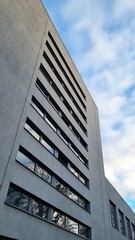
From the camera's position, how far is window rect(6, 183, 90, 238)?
31.0ft

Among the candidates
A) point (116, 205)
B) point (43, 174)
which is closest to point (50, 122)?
point (43, 174)

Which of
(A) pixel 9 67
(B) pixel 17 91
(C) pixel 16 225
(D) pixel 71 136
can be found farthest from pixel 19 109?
(D) pixel 71 136

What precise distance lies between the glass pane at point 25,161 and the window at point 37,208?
4.96 ft

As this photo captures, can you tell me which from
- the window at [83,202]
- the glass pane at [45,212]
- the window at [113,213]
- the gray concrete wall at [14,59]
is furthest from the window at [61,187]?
the window at [113,213]

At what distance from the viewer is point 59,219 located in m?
12.2

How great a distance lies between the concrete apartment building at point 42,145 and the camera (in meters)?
9.60

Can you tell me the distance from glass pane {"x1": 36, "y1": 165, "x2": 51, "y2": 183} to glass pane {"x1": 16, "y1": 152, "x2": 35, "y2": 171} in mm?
445

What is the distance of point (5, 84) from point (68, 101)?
29.4ft

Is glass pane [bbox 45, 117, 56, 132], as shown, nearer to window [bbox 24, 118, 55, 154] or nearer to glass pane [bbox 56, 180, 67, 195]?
window [bbox 24, 118, 55, 154]

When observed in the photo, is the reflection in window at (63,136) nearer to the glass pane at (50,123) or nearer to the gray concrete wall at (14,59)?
the glass pane at (50,123)

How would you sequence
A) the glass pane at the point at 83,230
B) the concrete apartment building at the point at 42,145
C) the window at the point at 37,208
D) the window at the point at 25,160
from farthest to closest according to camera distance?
the glass pane at the point at 83,230, the window at the point at 25,160, the concrete apartment building at the point at 42,145, the window at the point at 37,208

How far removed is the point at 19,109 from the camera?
11.2 meters

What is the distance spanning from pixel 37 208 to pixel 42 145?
138 inches

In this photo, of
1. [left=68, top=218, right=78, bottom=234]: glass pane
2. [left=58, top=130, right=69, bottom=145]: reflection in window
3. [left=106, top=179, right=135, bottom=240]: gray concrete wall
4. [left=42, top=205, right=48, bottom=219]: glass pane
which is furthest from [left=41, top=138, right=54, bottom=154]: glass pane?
[left=106, top=179, right=135, bottom=240]: gray concrete wall
